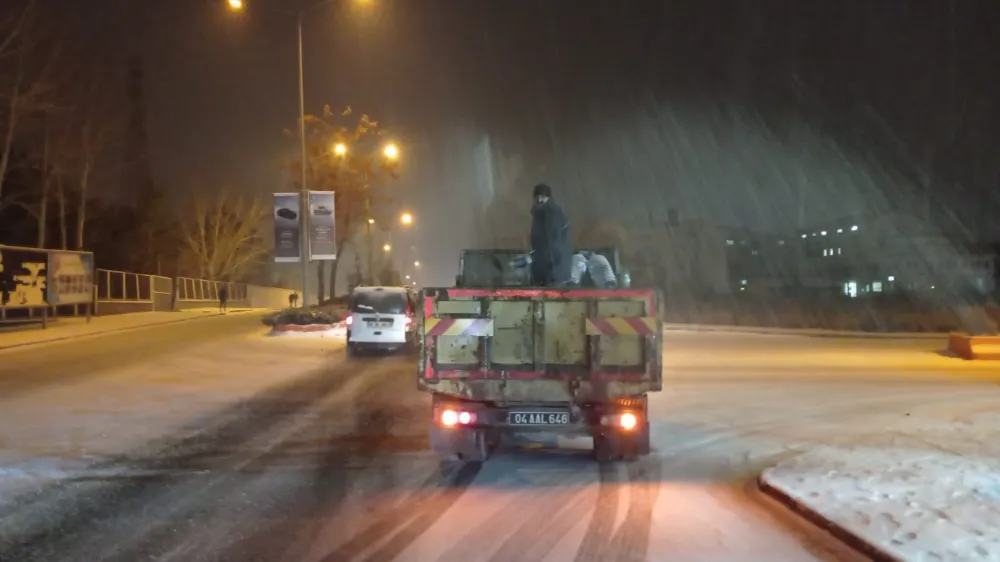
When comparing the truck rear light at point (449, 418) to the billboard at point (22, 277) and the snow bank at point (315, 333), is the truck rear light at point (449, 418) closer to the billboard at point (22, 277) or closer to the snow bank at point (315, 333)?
the snow bank at point (315, 333)

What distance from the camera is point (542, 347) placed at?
7.98 m

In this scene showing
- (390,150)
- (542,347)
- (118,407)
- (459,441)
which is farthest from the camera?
(390,150)

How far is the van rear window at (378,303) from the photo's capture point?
22.2 metres

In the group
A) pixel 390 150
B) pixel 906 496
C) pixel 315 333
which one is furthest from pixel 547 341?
pixel 390 150

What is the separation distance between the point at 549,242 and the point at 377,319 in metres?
13.4

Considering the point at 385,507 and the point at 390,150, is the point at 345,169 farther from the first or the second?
the point at 385,507

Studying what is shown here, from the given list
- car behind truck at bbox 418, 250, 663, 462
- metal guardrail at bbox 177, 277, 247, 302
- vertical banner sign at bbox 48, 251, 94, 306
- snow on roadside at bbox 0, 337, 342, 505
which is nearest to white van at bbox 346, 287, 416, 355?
snow on roadside at bbox 0, 337, 342, 505

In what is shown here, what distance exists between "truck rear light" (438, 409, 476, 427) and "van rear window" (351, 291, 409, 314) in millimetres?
14049

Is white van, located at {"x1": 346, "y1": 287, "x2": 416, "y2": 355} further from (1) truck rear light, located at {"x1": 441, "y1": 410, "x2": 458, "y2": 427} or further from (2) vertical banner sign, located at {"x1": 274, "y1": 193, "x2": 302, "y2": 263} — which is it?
(1) truck rear light, located at {"x1": 441, "y1": 410, "x2": 458, "y2": 427}

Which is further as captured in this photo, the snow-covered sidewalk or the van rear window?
the snow-covered sidewalk

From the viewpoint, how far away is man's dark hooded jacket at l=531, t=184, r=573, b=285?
9227 millimetres

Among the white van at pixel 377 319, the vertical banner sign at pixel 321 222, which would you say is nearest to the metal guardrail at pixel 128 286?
the vertical banner sign at pixel 321 222

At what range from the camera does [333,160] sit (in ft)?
129

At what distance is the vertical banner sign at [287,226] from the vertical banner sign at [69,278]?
7.03m
